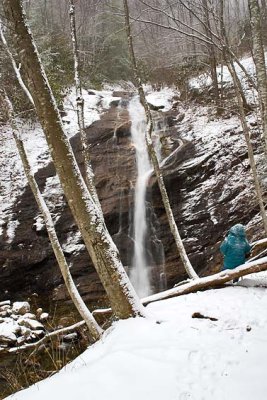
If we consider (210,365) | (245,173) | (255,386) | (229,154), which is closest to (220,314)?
(210,365)

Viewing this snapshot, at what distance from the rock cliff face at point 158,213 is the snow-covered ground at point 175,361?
524cm

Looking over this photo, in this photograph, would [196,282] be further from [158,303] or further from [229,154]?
[229,154]

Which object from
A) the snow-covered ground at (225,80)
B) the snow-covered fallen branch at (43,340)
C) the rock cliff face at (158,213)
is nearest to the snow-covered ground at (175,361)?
the snow-covered fallen branch at (43,340)

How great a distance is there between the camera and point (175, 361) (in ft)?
12.0

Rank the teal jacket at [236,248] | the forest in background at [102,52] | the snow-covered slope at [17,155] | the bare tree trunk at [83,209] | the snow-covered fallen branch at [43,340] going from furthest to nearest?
the forest in background at [102,52] < the snow-covered slope at [17,155] < the snow-covered fallen branch at [43,340] < the teal jacket at [236,248] < the bare tree trunk at [83,209]

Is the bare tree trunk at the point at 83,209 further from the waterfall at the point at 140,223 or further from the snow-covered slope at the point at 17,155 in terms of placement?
the snow-covered slope at the point at 17,155

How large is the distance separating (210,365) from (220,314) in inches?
50.8

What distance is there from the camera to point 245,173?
1180cm

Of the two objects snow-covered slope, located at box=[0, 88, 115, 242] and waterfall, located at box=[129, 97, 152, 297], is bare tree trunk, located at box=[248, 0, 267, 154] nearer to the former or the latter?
snow-covered slope, located at box=[0, 88, 115, 242]

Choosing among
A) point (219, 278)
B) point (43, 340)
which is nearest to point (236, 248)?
point (219, 278)

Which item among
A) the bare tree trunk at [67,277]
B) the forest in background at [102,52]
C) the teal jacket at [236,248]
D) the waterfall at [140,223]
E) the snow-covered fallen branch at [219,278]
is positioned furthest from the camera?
the forest in background at [102,52]

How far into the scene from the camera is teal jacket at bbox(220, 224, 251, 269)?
623 cm

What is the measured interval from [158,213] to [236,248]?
6104mm

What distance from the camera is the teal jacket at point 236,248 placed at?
6.23m
